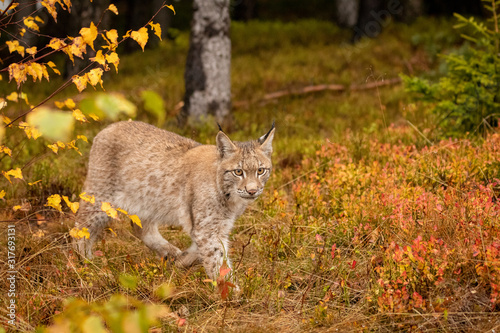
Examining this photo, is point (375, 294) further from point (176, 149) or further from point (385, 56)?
point (385, 56)

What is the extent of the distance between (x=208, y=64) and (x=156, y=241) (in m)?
4.61

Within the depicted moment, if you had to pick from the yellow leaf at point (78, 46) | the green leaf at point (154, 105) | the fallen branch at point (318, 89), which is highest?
the green leaf at point (154, 105)

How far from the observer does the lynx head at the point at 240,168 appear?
4590 millimetres

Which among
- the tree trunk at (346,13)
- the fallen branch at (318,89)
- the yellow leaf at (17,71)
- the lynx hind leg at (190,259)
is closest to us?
the yellow leaf at (17,71)

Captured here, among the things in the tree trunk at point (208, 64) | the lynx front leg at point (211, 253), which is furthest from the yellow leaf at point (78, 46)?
the tree trunk at point (208, 64)

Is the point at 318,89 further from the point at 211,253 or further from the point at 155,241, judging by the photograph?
the point at 211,253

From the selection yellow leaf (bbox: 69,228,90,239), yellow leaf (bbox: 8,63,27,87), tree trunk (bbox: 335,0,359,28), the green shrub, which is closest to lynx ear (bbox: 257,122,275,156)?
yellow leaf (bbox: 69,228,90,239)

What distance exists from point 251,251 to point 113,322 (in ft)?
11.2

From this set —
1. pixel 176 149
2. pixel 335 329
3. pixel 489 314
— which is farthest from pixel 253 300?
pixel 176 149

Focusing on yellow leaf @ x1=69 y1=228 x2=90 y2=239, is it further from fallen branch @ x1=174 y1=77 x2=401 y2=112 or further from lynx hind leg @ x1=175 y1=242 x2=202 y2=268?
fallen branch @ x1=174 y1=77 x2=401 y2=112

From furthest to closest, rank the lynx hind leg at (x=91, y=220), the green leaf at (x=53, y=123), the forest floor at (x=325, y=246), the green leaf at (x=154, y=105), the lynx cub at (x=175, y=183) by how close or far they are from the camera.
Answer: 1. the lynx hind leg at (x=91, y=220)
2. the lynx cub at (x=175, y=183)
3. the forest floor at (x=325, y=246)
4. the green leaf at (x=154, y=105)
5. the green leaf at (x=53, y=123)

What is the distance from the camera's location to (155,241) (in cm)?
524

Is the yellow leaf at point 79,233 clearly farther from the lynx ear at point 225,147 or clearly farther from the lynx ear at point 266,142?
the lynx ear at point 266,142

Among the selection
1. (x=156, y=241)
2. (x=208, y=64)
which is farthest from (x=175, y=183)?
(x=208, y=64)
